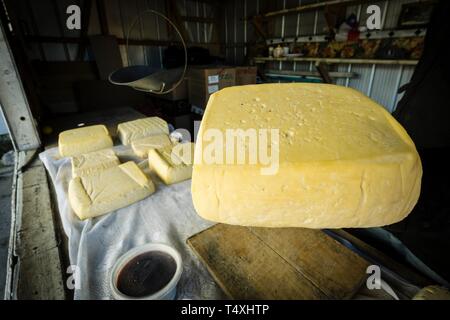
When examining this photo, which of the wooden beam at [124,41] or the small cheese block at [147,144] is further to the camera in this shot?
Answer: the wooden beam at [124,41]

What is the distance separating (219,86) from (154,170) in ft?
8.45

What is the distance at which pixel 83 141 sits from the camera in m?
1.48

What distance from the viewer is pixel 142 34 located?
13.9 ft

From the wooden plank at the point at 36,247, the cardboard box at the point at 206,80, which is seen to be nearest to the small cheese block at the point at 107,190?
the wooden plank at the point at 36,247

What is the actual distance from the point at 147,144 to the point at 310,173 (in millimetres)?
1283

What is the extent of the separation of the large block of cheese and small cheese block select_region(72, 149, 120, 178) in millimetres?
894

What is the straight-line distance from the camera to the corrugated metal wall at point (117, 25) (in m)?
3.29

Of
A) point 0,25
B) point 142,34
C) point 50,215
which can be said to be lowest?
point 50,215

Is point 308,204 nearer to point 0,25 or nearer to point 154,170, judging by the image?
point 154,170

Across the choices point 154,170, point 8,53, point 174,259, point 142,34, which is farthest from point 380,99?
point 142,34

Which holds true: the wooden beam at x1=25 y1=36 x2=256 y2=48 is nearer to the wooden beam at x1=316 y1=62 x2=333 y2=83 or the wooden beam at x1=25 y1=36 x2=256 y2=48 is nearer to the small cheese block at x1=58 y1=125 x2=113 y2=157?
the wooden beam at x1=316 y1=62 x2=333 y2=83

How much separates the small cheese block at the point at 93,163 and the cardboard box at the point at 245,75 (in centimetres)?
272

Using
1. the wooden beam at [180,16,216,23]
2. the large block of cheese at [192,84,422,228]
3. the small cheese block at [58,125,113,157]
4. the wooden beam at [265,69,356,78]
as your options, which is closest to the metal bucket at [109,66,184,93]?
the small cheese block at [58,125,113,157]

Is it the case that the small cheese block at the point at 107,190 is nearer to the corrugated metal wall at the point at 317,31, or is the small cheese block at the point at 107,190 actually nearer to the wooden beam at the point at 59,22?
the corrugated metal wall at the point at 317,31
